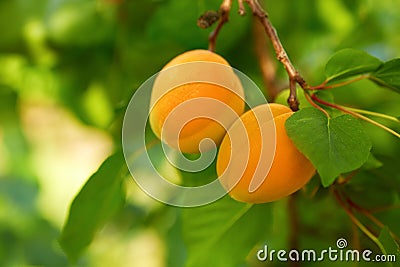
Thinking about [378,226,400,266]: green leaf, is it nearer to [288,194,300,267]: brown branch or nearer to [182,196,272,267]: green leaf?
[182,196,272,267]: green leaf

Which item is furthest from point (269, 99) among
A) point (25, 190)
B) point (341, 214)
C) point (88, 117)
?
point (25, 190)

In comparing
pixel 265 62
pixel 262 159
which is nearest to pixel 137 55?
pixel 265 62

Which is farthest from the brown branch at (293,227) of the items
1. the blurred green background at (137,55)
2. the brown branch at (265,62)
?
the brown branch at (265,62)

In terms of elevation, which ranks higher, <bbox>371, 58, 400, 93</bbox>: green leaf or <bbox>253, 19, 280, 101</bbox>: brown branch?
<bbox>371, 58, 400, 93</bbox>: green leaf

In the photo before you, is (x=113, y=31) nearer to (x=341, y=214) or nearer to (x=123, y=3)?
(x=123, y=3)

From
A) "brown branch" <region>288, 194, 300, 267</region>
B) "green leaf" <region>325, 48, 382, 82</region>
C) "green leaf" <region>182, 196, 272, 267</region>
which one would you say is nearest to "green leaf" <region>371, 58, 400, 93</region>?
"green leaf" <region>325, 48, 382, 82</region>

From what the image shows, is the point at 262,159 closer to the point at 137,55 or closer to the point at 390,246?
the point at 390,246
